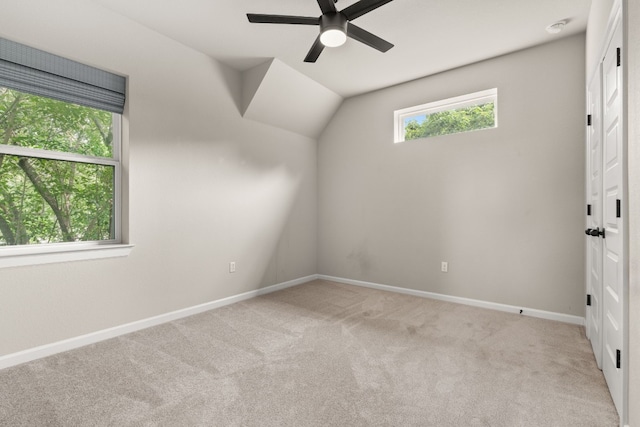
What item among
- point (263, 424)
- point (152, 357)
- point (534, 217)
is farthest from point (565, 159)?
point (152, 357)

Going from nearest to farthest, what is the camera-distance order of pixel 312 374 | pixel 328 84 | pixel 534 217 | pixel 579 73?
1. pixel 312 374
2. pixel 579 73
3. pixel 534 217
4. pixel 328 84

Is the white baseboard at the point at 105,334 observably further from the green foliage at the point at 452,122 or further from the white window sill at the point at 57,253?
the green foliage at the point at 452,122

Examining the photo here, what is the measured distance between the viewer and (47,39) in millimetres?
2219

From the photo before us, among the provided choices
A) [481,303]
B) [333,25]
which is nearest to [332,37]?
[333,25]

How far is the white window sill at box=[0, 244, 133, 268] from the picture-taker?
210cm

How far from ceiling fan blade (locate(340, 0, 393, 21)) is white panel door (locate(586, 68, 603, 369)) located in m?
1.51

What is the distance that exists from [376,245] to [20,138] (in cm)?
363

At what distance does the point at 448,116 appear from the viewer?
3648 mm

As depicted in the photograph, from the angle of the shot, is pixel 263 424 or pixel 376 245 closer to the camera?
pixel 263 424

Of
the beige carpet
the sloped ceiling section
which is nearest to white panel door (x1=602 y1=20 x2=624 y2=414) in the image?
the beige carpet

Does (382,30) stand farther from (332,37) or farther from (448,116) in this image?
(448,116)

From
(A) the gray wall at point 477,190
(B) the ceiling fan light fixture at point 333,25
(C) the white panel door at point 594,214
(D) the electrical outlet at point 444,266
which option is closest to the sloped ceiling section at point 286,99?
(A) the gray wall at point 477,190

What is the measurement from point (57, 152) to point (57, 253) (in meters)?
0.77

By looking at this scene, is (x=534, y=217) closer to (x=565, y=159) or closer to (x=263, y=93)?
(x=565, y=159)
